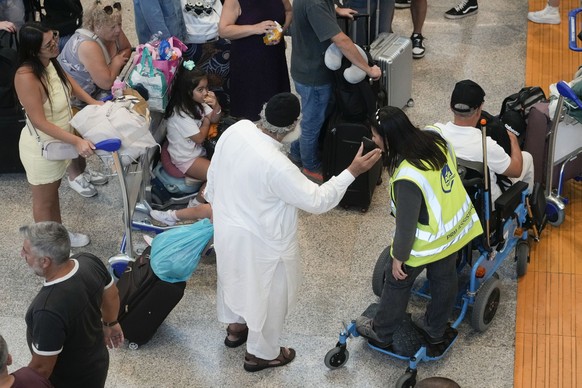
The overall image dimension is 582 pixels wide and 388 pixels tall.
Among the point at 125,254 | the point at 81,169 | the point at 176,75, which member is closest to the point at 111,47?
the point at 176,75

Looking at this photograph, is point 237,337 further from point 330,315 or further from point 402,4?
point 402,4

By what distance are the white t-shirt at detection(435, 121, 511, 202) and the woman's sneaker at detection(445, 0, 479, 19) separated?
3.92 m

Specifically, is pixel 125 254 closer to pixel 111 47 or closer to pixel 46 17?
pixel 111 47

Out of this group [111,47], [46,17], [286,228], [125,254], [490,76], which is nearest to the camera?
[286,228]

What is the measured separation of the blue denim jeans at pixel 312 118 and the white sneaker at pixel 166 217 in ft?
3.55

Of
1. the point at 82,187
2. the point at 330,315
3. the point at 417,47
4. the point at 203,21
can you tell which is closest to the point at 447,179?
the point at 330,315

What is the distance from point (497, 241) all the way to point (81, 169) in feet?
9.73

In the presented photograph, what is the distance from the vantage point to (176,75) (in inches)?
218

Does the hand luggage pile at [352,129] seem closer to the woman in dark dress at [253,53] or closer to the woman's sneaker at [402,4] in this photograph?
the woman in dark dress at [253,53]

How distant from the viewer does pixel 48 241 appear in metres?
3.43

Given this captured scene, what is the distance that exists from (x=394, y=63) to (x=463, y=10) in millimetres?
2228

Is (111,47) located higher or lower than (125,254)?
higher

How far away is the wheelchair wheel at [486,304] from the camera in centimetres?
469

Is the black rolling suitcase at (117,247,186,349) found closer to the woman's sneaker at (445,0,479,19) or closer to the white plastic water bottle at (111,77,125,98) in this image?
the white plastic water bottle at (111,77,125,98)
